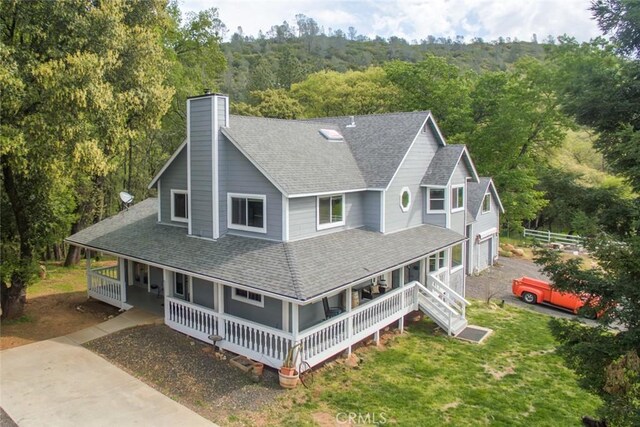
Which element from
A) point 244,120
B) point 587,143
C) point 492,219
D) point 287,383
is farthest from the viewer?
point 587,143

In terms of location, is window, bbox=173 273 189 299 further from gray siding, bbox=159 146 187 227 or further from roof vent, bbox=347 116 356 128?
roof vent, bbox=347 116 356 128

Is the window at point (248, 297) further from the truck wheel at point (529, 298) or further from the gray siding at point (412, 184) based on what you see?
the truck wheel at point (529, 298)

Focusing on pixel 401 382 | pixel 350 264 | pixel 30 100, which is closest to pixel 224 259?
pixel 350 264

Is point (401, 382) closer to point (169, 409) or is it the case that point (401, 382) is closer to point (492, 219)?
point (169, 409)

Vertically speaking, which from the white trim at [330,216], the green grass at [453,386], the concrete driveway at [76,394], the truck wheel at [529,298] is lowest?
the truck wheel at [529,298]

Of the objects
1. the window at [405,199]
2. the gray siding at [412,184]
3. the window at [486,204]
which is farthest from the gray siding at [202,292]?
the window at [486,204]

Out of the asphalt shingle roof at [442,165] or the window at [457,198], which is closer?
the asphalt shingle roof at [442,165]
